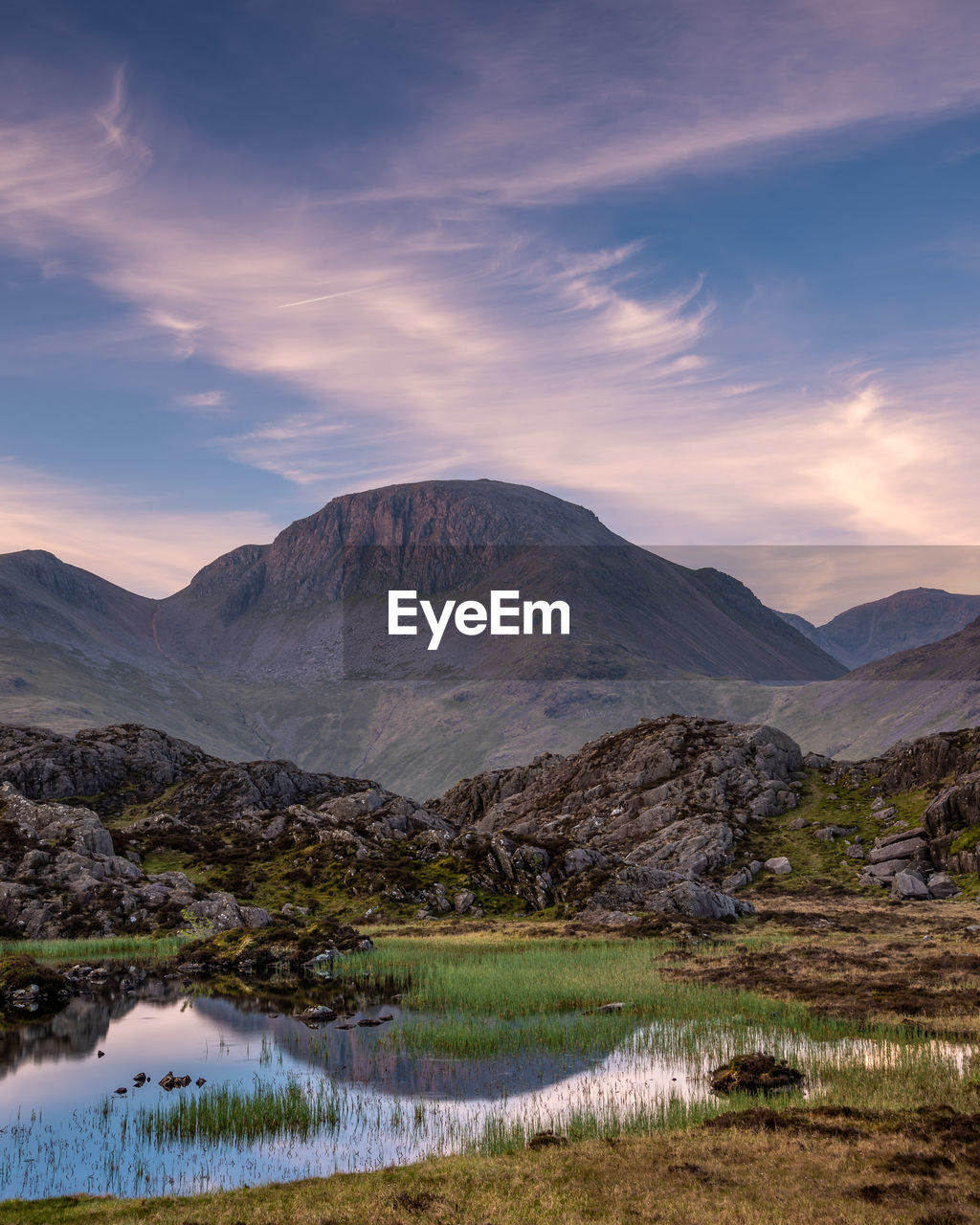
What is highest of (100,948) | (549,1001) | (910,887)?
(549,1001)

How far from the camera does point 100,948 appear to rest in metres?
71.2

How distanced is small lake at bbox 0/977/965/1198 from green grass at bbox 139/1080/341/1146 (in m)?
0.30

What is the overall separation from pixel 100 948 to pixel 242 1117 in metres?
47.6

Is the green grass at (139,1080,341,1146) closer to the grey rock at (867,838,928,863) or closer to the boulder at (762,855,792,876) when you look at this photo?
the boulder at (762,855,792,876)

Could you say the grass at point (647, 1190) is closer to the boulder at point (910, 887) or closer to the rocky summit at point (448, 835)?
the rocky summit at point (448, 835)

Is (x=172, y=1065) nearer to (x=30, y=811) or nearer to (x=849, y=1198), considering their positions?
(x=849, y=1198)

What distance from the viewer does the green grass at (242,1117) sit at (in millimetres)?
28906

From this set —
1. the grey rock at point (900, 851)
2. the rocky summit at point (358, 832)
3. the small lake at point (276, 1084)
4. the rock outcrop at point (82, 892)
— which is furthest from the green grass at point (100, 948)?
the grey rock at point (900, 851)

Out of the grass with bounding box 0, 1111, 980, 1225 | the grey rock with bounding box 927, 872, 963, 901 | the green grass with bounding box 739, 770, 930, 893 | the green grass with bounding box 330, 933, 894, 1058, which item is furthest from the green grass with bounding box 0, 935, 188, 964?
the grey rock with bounding box 927, 872, 963, 901

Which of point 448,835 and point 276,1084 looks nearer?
point 276,1084

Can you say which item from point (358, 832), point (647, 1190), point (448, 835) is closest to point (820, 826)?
point (448, 835)

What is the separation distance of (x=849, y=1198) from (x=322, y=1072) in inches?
871

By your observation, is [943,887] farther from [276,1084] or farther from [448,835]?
[276,1084]

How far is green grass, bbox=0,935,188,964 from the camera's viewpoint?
2645 inches
